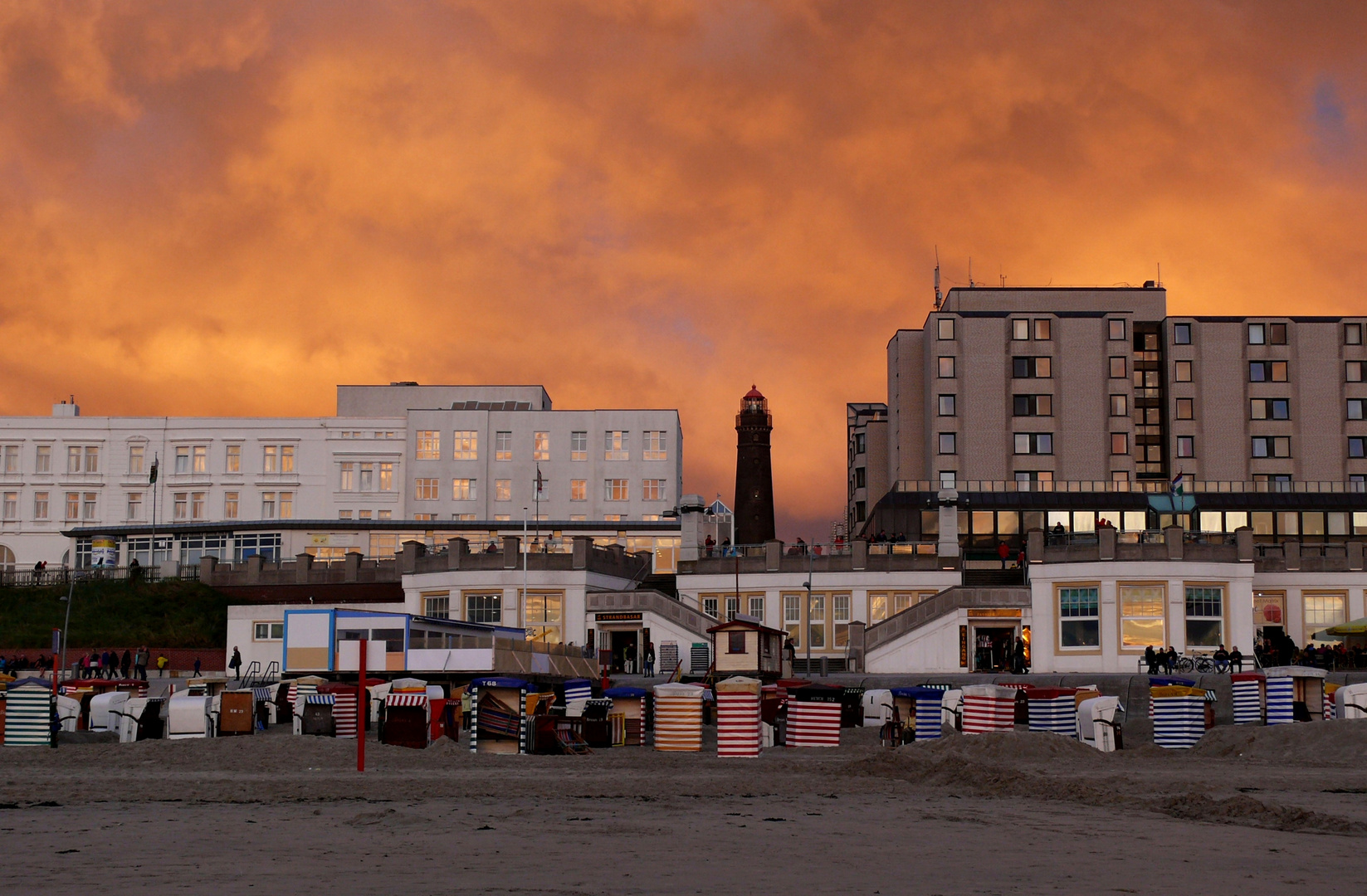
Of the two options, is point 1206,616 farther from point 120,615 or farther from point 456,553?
point 120,615

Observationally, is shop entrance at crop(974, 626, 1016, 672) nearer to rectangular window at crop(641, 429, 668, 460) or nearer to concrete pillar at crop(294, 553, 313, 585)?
concrete pillar at crop(294, 553, 313, 585)

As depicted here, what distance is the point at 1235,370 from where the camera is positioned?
9538 cm

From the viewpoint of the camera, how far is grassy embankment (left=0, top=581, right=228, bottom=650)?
7619 cm

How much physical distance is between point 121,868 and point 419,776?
1195 centimetres

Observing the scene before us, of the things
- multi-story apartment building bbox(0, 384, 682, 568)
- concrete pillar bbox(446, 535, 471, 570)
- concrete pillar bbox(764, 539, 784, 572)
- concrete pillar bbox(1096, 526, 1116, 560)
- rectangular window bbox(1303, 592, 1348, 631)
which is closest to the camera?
concrete pillar bbox(1096, 526, 1116, 560)

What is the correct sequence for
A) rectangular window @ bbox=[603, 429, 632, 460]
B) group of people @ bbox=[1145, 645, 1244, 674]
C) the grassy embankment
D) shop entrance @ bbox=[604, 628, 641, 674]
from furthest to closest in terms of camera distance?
rectangular window @ bbox=[603, 429, 632, 460]
the grassy embankment
shop entrance @ bbox=[604, 628, 641, 674]
group of people @ bbox=[1145, 645, 1244, 674]

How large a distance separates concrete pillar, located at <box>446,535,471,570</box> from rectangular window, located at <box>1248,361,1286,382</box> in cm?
5133

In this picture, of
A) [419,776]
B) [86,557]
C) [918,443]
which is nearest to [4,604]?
[86,557]

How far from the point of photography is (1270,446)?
310ft

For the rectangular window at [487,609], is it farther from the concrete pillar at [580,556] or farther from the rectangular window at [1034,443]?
the rectangular window at [1034,443]

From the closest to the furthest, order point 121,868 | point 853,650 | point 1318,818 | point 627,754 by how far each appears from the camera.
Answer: point 121,868
point 1318,818
point 627,754
point 853,650

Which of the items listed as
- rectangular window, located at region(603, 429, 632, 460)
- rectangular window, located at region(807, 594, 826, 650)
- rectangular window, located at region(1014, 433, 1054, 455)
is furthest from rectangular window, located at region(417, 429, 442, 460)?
rectangular window, located at region(807, 594, 826, 650)

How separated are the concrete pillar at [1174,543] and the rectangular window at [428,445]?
181 ft

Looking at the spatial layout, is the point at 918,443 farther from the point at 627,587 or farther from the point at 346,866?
the point at 346,866
